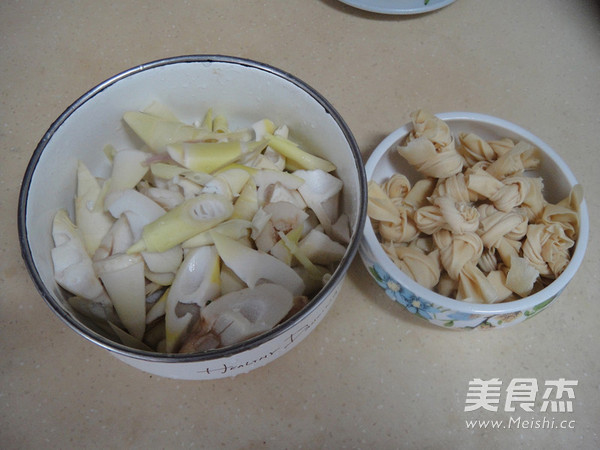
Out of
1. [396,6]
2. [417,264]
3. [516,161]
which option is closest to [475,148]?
[516,161]

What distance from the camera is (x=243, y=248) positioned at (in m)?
0.47

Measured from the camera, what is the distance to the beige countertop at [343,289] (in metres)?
0.50

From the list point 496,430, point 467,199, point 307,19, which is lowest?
point 496,430

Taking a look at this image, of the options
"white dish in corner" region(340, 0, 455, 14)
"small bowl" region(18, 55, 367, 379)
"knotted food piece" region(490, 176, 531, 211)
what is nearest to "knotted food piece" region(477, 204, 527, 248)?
"knotted food piece" region(490, 176, 531, 211)

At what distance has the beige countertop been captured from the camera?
50cm

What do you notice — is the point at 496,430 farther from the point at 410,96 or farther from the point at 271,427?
the point at 410,96

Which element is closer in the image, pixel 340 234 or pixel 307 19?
pixel 340 234

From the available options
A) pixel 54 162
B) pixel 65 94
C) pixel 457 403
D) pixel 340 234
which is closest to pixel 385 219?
pixel 340 234

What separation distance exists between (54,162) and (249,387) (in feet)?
0.90

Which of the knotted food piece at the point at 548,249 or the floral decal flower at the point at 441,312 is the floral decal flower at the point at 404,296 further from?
the knotted food piece at the point at 548,249

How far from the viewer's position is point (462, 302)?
1.56 feet

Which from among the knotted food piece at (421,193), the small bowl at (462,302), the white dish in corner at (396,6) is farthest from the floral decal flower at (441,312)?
the white dish in corner at (396,6)

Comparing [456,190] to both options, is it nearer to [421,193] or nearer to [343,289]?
[421,193]

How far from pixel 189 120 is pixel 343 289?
0.81 ft
